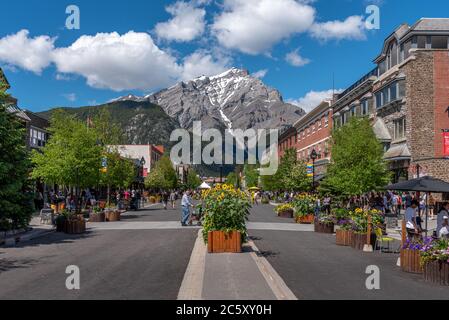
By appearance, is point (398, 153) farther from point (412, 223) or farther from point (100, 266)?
point (100, 266)

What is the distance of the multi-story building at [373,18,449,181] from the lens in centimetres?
3859

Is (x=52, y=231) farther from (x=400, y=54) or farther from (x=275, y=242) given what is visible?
(x=400, y=54)

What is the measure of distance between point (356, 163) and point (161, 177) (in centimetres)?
5284

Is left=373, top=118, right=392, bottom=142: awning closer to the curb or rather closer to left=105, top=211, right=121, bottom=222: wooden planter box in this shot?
left=105, top=211, right=121, bottom=222: wooden planter box

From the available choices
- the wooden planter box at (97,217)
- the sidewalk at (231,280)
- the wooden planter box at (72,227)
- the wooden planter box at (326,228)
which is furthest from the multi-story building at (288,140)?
the sidewalk at (231,280)

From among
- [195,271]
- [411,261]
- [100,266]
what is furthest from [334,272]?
[100,266]

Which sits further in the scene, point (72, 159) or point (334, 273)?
point (72, 159)

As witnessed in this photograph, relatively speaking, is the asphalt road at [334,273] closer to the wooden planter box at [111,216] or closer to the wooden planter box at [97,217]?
the wooden planter box at [97,217]

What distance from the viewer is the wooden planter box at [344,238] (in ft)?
59.3

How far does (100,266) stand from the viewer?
12.9 meters

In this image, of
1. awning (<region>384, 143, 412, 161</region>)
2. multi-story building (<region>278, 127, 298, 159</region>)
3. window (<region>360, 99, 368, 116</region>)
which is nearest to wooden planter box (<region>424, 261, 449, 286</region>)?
awning (<region>384, 143, 412, 161</region>)
